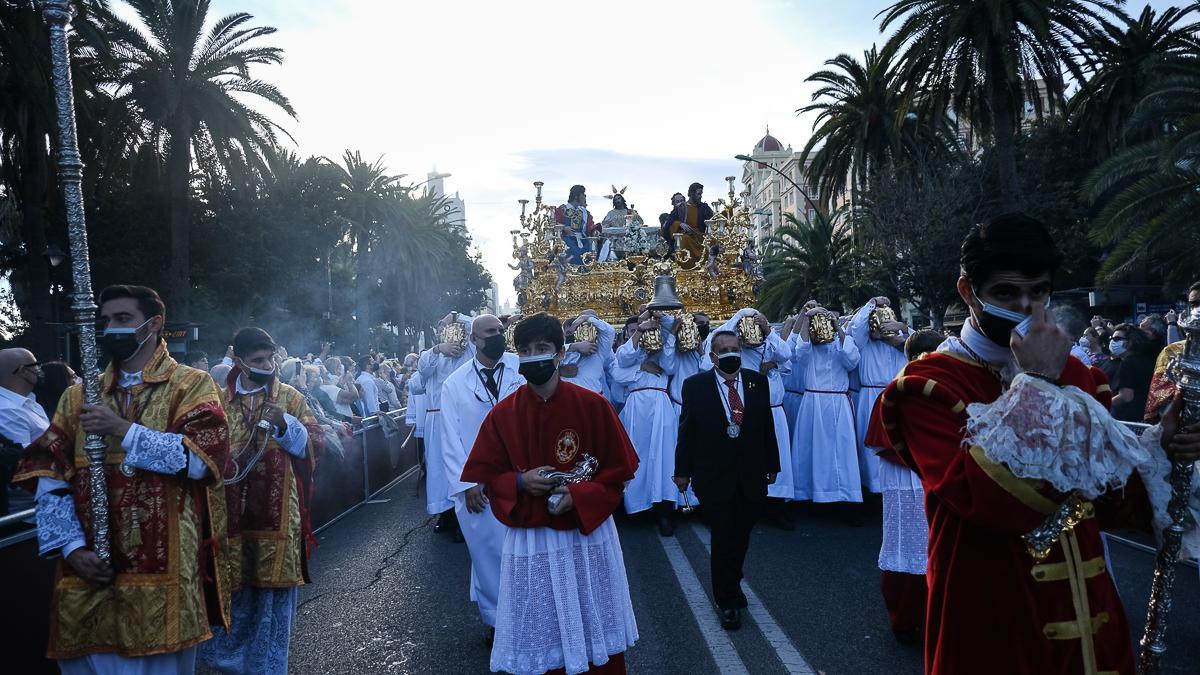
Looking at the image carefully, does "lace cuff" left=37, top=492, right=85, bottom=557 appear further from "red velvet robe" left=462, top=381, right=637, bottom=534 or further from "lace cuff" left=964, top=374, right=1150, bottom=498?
"lace cuff" left=964, top=374, right=1150, bottom=498

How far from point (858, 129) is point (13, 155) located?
23.8 m

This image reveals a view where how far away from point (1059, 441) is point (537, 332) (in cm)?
259

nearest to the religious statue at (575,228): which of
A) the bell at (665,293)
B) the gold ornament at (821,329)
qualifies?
the bell at (665,293)

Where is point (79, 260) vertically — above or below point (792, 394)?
above

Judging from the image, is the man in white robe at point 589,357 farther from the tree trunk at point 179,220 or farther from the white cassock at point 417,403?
the tree trunk at point 179,220

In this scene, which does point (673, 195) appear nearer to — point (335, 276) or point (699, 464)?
point (699, 464)

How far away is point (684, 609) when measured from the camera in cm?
617

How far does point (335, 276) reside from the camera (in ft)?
148

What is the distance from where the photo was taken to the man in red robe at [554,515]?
392cm

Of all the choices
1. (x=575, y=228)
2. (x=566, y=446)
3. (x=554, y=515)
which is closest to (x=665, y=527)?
(x=566, y=446)

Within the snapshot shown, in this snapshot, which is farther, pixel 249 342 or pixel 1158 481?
pixel 249 342

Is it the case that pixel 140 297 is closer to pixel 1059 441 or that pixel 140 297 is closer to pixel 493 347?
pixel 493 347

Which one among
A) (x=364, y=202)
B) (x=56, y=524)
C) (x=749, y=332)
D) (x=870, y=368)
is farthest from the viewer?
(x=364, y=202)

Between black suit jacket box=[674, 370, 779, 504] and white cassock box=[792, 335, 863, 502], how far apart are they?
3.41 meters
